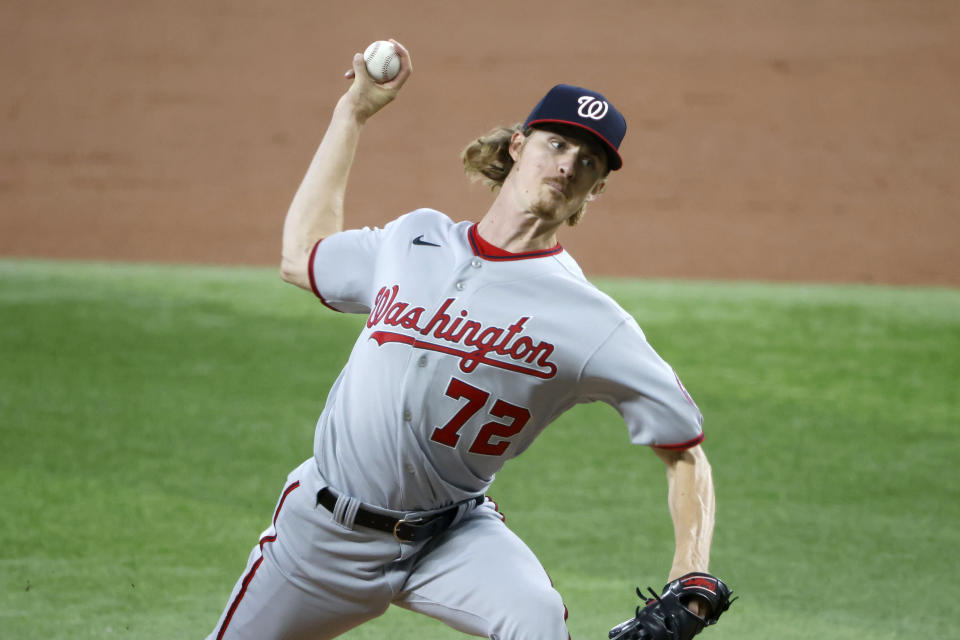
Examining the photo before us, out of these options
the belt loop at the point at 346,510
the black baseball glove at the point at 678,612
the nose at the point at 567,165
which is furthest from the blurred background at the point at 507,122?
the black baseball glove at the point at 678,612

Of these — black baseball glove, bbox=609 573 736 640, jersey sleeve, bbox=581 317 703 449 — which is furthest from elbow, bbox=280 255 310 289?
black baseball glove, bbox=609 573 736 640

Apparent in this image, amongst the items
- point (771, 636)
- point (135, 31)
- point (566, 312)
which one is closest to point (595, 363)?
point (566, 312)

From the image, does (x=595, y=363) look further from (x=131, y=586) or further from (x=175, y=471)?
(x=175, y=471)

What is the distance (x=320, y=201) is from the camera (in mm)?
2875

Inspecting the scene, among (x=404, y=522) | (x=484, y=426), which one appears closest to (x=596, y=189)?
(x=484, y=426)

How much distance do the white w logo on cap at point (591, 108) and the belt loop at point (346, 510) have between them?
1.03m

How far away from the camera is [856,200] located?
14969 millimetres

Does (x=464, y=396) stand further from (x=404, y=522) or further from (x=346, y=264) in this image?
(x=346, y=264)

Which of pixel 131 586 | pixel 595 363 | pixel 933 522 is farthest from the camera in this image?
pixel 933 522

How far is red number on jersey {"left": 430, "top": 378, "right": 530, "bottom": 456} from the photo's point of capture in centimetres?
258

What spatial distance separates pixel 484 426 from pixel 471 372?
0.44 feet

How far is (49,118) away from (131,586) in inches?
527

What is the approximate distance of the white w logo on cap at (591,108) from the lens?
8.69ft

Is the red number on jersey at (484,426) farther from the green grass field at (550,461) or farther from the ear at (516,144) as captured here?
the green grass field at (550,461)
